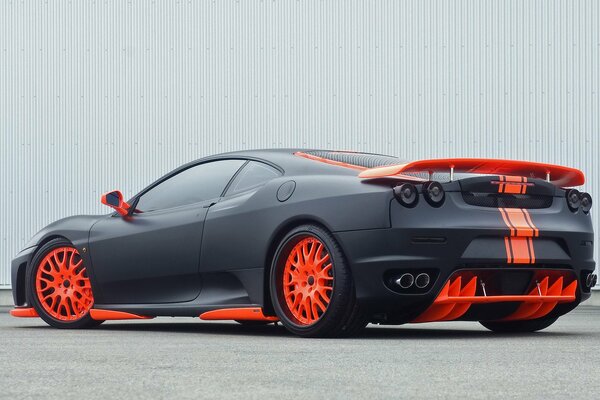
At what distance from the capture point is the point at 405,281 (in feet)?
20.5

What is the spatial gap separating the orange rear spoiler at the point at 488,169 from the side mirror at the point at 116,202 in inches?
82.1

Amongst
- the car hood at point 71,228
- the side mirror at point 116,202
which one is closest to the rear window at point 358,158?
the side mirror at point 116,202

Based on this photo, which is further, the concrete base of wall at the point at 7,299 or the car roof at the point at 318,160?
the concrete base of wall at the point at 7,299

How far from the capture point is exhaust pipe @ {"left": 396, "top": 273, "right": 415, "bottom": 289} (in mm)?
6234

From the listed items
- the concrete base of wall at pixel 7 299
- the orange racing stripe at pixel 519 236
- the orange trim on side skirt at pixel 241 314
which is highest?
the orange racing stripe at pixel 519 236

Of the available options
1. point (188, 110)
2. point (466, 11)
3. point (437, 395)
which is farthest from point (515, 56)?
point (437, 395)

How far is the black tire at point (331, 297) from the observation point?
630 centimetres

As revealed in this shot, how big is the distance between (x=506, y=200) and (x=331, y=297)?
1.14 metres

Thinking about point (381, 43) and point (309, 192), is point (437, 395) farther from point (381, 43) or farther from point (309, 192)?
point (381, 43)

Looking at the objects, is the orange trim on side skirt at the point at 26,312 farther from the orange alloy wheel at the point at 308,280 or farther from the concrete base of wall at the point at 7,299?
the concrete base of wall at the point at 7,299

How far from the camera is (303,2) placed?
632 inches

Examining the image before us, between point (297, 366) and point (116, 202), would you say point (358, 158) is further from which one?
point (297, 366)

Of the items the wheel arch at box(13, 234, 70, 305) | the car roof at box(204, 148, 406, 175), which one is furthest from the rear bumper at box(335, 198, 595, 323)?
the wheel arch at box(13, 234, 70, 305)

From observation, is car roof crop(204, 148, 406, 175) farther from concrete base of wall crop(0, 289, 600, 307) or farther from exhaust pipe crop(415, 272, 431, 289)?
concrete base of wall crop(0, 289, 600, 307)
